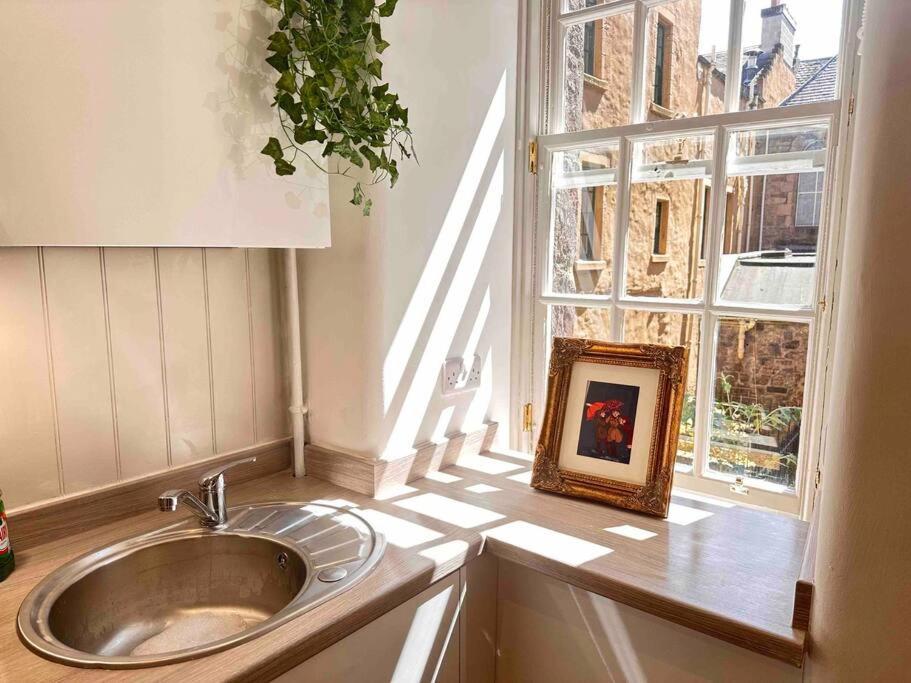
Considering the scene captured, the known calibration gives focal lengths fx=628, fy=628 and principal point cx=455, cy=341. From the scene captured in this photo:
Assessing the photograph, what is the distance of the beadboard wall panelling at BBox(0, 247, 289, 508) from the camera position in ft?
3.61

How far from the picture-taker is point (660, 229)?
4.89ft

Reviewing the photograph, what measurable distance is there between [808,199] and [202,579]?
1421 mm

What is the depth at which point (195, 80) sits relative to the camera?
989 mm

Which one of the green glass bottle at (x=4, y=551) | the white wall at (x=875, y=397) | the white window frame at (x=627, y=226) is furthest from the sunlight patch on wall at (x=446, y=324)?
the white wall at (x=875, y=397)

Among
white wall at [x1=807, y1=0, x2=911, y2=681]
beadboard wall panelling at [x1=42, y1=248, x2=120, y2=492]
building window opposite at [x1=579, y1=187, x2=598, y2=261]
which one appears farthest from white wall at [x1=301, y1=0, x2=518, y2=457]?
white wall at [x1=807, y1=0, x2=911, y2=681]

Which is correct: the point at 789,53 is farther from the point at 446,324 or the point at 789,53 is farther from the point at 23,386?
the point at 23,386

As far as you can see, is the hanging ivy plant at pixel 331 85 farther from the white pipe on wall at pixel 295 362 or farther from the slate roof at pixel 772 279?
the slate roof at pixel 772 279

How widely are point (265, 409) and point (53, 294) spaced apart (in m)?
0.53

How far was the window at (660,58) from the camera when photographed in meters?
1.45

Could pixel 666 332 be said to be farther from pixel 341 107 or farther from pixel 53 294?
pixel 53 294

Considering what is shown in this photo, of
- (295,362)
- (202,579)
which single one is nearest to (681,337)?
(295,362)

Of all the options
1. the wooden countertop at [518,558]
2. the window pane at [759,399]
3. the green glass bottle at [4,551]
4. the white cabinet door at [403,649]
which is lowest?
the white cabinet door at [403,649]

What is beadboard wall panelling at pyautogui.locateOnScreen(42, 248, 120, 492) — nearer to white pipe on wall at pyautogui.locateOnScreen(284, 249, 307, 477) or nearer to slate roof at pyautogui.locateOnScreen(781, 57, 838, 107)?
white pipe on wall at pyautogui.locateOnScreen(284, 249, 307, 477)

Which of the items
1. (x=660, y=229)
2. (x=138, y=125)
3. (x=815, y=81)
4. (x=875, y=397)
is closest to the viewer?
(x=875, y=397)
